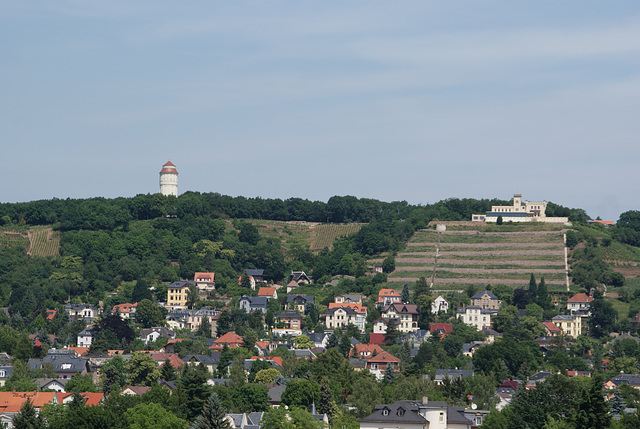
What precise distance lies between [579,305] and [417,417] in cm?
8373

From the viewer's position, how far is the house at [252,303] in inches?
6353

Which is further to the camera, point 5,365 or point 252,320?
point 252,320

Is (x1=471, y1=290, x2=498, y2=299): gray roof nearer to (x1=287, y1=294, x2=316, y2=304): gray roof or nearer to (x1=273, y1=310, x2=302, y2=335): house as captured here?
(x1=287, y1=294, x2=316, y2=304): gray roof

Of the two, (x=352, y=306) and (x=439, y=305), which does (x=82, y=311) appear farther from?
(x=439, y=305)

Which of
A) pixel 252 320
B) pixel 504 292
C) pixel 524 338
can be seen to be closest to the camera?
pixel 524 338

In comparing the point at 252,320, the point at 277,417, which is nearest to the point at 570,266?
the point at 252,320

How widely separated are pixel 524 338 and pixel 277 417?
67.1m

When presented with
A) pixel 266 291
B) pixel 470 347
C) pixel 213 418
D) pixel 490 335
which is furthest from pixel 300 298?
pixel 213 418

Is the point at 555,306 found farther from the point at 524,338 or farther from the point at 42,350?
the point at 42,350

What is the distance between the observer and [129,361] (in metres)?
119

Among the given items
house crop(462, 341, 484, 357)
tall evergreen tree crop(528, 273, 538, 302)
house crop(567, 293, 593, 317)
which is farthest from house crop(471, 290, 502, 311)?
house crop(462, 341, 484, 357)

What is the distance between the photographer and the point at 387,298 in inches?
6491

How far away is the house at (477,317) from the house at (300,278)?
3432 cm

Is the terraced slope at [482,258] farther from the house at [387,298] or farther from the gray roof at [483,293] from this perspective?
the gray roof at [483,293]
